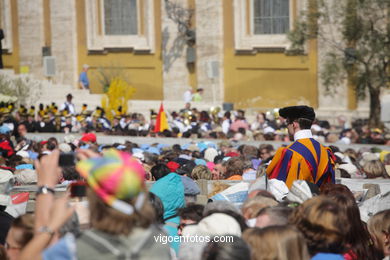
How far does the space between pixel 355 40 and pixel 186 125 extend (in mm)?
6904

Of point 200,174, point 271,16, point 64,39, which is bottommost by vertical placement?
point 200,174

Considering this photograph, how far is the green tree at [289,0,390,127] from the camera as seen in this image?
1112 inches

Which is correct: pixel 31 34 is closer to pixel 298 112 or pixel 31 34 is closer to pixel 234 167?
pixel 234 167

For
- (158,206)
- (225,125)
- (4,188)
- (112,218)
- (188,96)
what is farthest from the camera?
(188,96)

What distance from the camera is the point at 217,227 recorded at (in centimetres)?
550

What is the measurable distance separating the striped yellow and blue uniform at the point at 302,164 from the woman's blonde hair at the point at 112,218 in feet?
12.0

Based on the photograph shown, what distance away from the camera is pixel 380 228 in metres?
6.59

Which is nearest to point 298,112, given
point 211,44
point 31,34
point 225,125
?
point 225,125

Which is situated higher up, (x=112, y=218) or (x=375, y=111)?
(x=112, y=218)

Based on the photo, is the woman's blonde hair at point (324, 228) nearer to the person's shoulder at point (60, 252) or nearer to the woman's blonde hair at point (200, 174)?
the person's shoulder at point (60, 252)

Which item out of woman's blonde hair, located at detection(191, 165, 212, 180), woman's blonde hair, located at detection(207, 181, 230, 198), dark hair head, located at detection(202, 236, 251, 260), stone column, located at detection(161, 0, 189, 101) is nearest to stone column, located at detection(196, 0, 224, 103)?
stone column, located at detection(161, 0, 189, 101)

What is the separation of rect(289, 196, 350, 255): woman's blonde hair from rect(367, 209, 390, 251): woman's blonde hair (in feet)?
3.58

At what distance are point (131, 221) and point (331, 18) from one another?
27505mm

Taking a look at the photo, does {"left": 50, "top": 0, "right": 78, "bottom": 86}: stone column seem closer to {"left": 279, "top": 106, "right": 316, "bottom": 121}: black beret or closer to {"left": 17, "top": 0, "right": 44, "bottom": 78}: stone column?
{"left": 17, "top": 0, "right": 44, "bottom": 78}: stone column
